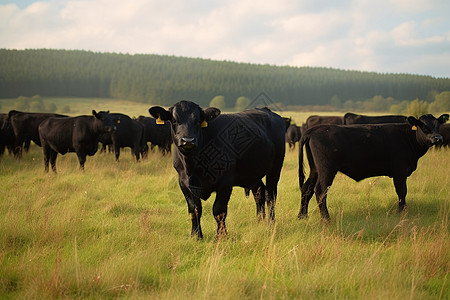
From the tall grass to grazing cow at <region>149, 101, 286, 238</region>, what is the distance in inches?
23.7

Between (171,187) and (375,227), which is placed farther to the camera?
(171,187)

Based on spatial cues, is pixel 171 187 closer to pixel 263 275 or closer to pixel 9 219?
pixel 9 219

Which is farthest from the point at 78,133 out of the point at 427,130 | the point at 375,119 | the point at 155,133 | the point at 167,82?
the point at 167,82

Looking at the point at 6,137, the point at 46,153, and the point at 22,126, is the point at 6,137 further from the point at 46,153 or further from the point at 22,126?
the point at 46,153

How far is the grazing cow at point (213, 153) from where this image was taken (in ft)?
16.0

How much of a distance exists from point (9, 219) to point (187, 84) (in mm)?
82983

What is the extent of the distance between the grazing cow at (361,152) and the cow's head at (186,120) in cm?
246

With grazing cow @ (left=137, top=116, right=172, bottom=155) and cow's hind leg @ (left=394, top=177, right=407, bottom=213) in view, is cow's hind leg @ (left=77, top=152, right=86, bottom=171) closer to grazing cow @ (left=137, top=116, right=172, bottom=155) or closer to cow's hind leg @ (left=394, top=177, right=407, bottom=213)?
grazing cow @ (left=137, top=116, right=172, bottom=155)

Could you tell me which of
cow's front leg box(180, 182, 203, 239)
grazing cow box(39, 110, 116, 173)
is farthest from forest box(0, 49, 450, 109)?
cow's front leg box(180, 182, 203, 239)

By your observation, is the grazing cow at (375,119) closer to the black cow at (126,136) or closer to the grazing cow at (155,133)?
the grazing cow at (155,133)

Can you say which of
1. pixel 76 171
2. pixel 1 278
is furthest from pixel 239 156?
pixel 76 171

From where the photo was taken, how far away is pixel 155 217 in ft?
20.7

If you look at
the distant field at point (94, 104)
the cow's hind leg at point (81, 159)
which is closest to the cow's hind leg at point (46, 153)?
the cow's hind leg at point (81, 159)

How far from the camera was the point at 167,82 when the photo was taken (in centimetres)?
8600
